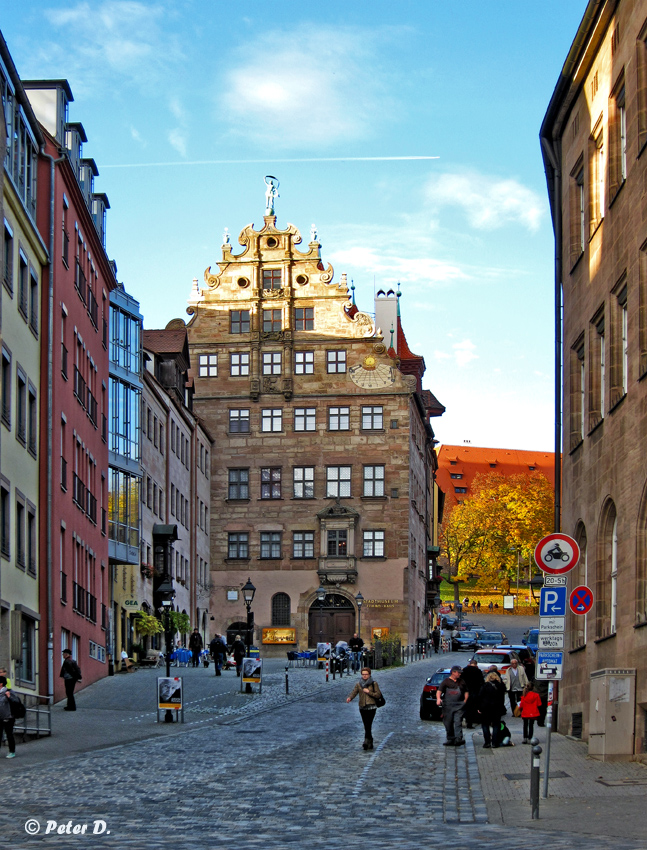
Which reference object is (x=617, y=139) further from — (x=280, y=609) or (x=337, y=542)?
(x=280, y=609)

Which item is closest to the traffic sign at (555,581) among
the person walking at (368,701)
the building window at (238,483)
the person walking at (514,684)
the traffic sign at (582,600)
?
the traffic sign at (582,600)

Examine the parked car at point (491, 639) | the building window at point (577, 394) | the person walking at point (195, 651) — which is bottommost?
the parked car at point (491, 639)

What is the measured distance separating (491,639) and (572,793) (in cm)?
5251

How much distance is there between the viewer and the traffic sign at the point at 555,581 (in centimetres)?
1631

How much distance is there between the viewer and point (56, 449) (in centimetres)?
3516

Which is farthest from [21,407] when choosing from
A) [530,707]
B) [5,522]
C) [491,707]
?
[530,707]

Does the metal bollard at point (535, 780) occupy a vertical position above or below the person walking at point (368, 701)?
above

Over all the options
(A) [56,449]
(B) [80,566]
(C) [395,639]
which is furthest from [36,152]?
(C) [395,639]

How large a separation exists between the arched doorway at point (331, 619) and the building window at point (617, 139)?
51.1 metres

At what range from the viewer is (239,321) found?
74625 millimetres

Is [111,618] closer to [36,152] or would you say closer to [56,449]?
[56,449]

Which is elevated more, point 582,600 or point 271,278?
point 271,278

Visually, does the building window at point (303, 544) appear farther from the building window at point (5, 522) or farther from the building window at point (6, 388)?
the building window at point (6, 388)

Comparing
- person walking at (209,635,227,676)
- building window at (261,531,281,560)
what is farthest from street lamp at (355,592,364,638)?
person walking at (209,635,227,676)
